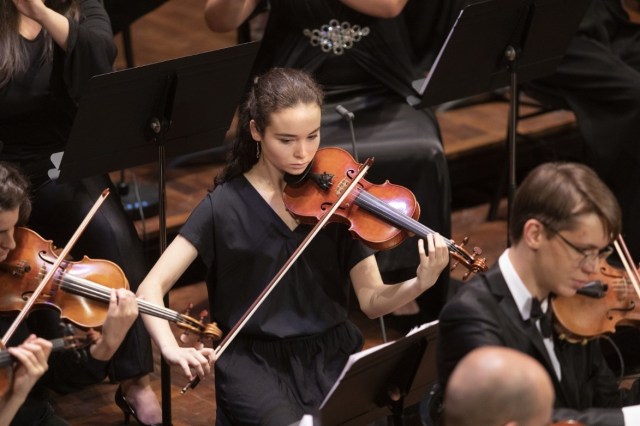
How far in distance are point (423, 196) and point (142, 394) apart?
126cm

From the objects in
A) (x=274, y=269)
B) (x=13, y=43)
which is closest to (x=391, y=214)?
(x=274, y=269)

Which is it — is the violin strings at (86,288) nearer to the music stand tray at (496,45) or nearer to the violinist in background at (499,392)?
the violinist in background at (499,392)

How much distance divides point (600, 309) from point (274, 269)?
3.04 feet

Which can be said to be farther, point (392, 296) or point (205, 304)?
point (205, 304)

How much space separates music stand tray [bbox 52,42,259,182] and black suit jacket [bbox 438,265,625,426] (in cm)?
117

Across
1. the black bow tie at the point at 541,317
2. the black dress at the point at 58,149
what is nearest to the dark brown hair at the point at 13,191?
the black dress at the point at 58,149

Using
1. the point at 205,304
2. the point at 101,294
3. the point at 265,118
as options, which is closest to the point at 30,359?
the point at 101,294

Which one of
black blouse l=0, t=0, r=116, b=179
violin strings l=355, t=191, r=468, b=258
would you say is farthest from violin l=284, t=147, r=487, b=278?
black blouse l=0, t=0, r=116, b=179

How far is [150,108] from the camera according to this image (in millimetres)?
3334

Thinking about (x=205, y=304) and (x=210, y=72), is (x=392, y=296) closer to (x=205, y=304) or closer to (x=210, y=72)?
(x=210, y=72)

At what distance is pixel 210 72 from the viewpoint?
11.1 ft

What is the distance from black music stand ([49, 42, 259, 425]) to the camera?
319 cm

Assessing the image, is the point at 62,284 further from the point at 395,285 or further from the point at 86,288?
the point at 395,285

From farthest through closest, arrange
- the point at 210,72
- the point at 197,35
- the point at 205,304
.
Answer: the point at 197,35, the point at 205,304, the point at 210,72
